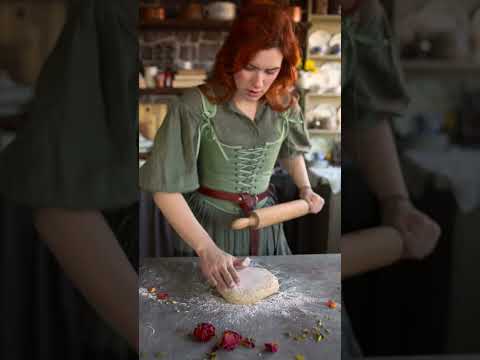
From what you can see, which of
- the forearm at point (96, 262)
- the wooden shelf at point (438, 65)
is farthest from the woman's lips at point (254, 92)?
the forearm at point (96, 262)

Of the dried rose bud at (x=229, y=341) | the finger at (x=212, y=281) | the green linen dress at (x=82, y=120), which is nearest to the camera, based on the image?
the green linen dress at (x=82, y=120)

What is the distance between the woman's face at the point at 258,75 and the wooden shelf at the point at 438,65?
305 mm

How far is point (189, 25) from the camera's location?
0.98 m

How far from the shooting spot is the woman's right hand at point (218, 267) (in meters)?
0.97

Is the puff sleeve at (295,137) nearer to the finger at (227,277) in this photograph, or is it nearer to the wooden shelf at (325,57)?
the wooden shelf at (325,57)

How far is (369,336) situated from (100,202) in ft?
1.91

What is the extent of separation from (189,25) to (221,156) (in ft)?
1.02

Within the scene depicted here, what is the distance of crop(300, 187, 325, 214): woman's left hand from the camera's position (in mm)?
1039

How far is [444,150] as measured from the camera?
78 centimetres

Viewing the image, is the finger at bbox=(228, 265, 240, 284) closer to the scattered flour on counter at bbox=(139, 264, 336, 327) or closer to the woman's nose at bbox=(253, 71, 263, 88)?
the scattered flour on counter at bbox=(139, 264, 336, 327)

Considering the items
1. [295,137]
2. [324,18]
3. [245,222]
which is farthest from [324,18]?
[245,222]

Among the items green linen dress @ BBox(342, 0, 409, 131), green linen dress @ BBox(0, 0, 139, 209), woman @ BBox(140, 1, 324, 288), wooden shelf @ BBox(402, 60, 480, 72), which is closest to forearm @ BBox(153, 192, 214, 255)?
woman @ BBox(140, 1, 324, 288)

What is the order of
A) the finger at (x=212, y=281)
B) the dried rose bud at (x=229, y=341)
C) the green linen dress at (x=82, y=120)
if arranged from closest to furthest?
the green linen dress at (x=82, y=120) → the dried rose bud at (x=229, y=341) → the finger at (x=212, y=281)

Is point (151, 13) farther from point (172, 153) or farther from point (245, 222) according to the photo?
point (245, 222)
